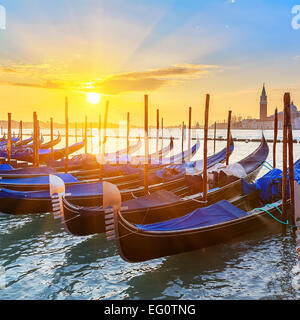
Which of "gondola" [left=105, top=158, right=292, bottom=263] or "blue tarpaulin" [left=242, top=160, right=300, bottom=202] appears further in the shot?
"blue tarpaulin" [left=242, top=160, right=300, bottom=202]

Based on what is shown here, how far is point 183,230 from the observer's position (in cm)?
561

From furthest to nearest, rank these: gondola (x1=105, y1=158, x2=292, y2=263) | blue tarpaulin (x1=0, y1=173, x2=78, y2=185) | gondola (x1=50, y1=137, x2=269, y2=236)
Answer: blue tarpaulin (x1=0, y1=173, x2=78, y2=185), gondola (x1=50, y1=137, x2=269, y2=236), gondola (x1=105, y1=158, x2=292, y2=263)

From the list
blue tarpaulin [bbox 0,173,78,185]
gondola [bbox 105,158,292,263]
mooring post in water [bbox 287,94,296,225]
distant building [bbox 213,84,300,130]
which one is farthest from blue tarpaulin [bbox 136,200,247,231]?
distant building [bbox 213,84,300,130]

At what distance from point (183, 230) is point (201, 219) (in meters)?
0.59

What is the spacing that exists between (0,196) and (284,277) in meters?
6.72

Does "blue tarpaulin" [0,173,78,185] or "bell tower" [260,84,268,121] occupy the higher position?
"bell tower" [260,84,268,121]

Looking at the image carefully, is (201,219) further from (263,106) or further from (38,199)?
(263,106)

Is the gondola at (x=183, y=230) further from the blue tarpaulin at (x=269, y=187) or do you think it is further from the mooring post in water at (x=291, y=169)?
the blue tarpaulin at (x=269, y=187)

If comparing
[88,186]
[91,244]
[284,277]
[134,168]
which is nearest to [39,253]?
A: [91,244]

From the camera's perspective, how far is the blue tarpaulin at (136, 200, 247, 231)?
569 centimetres

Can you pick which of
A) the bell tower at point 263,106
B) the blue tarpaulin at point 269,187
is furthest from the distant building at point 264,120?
the blue tarpaulin at point 269,187

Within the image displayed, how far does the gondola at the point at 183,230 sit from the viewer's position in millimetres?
5266

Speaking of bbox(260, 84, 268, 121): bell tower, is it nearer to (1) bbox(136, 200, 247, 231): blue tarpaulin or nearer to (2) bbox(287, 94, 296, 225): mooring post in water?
(2) bbox(287, 94, 296, 225): mooring post in water

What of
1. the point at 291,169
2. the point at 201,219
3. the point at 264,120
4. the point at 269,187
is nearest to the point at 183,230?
the point at 201,219
